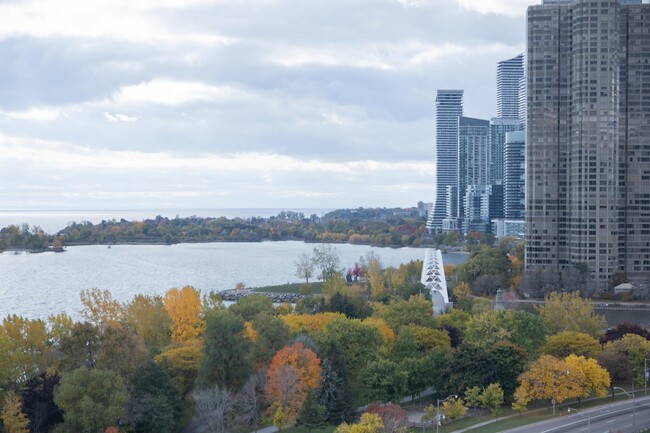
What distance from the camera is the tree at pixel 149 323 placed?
33500 millimetres

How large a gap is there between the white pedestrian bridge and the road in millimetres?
17341

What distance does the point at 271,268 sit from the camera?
284ft

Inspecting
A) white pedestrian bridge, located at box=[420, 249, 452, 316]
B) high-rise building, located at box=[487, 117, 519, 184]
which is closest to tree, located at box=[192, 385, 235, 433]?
white pedestrian bridge, located at box=[420, 249, 452, 316]

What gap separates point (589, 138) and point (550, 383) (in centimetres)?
3805

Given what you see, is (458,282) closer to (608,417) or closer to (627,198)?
(627,198)

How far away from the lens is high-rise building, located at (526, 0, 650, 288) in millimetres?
58312

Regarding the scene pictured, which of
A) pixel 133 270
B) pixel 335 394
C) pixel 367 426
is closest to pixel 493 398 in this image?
pixel 335 394

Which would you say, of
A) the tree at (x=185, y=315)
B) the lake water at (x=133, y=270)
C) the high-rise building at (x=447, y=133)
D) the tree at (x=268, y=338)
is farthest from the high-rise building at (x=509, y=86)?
the tree at (x=268, y=338)

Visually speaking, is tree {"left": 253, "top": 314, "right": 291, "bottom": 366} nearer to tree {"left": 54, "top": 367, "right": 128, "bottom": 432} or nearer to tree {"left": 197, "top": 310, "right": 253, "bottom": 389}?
tree {"left": 197, "top": 310, "right": 253, "bottom": 389}

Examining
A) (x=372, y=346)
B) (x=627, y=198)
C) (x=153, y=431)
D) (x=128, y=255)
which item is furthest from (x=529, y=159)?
(x=128, y=255)

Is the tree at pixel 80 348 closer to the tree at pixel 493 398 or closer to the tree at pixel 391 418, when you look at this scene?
the tree at pixel 391 418

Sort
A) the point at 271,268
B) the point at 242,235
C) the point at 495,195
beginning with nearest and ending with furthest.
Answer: the point at 271,268
the point at 495,195
the point at 242,235

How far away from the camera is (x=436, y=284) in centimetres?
5134

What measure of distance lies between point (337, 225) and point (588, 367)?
13219 cm
